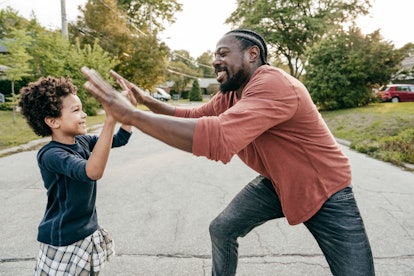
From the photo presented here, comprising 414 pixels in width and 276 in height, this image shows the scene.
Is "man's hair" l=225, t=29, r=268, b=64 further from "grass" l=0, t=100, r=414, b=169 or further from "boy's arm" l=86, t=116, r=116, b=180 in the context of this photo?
"grass" l=0, t=100, r=414, b=169

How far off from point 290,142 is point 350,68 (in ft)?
58.8

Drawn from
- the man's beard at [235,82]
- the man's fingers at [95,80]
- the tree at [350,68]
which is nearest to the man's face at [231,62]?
the man's beard at [235,82]

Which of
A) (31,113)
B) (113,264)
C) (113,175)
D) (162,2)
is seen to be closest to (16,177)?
(113,175)

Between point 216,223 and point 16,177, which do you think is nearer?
point 216,223

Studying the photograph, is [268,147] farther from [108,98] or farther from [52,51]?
[52,51]

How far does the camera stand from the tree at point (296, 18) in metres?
27.4

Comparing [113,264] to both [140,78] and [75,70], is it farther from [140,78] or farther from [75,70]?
[140,78]

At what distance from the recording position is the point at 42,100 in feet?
5.89

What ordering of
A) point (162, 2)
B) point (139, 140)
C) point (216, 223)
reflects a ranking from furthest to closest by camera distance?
point (162, 2)
point (139, 140)
point (216, 223)

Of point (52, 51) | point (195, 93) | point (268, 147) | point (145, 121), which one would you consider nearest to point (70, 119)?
point (145, 121)

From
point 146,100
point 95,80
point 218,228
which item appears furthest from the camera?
point 146,100

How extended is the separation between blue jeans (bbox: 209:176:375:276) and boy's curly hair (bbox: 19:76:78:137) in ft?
4.38

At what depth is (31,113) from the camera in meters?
1.83

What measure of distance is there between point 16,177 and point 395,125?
1178 centimetres
